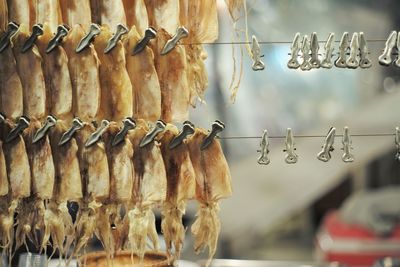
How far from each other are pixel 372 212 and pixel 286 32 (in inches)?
43.3

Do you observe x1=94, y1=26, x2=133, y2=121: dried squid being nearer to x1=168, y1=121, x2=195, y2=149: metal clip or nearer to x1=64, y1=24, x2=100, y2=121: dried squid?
x1=64, y1=24, x2=100, y2=121: dried squid

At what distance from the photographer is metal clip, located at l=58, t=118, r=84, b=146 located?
183 cm

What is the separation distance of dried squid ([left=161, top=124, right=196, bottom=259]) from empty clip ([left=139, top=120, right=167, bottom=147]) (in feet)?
0.16

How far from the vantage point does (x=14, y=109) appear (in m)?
1.85

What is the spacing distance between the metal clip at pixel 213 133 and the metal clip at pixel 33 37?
1.53 ft

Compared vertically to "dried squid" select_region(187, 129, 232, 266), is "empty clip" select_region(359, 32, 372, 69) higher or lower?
higher

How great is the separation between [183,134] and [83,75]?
0.92ft

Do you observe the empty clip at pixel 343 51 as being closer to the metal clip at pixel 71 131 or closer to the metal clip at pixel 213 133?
the metal clip at pixel 213 133

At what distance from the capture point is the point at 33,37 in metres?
1.83

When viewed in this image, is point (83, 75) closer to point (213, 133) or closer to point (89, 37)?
point (89, 37)

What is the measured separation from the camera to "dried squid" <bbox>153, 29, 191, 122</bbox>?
185 centimetres

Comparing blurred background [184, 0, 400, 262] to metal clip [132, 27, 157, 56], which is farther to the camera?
blurred background [184, 0, 400, 262]

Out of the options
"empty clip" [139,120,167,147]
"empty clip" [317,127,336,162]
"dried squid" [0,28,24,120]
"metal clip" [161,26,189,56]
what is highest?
"metal clip" [161,26,189,56]

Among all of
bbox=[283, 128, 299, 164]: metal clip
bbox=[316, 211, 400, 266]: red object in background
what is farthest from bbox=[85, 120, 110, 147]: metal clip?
bbox=[316, 211, 400, 266]: red object in background
